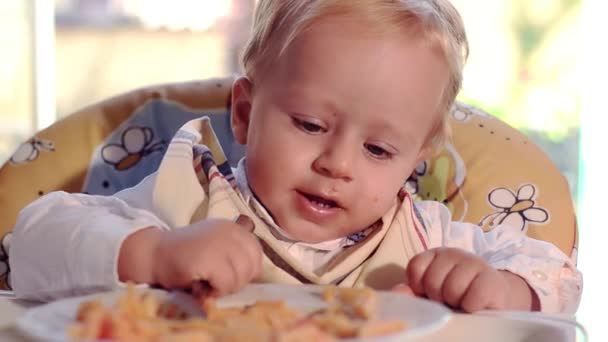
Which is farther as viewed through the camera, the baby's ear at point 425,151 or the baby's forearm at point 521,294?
the baby's ear at point 425,151

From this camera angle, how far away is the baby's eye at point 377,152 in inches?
A: 38.5

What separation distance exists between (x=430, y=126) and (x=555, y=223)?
31cm

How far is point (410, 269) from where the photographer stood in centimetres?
85

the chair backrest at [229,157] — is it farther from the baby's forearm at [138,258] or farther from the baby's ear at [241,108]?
the baby's forearm at [138,258]

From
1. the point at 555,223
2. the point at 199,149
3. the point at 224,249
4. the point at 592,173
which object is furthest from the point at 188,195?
the point at 592,173

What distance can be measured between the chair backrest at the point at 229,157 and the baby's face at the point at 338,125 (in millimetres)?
294

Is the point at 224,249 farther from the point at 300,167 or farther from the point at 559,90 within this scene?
the point at 559,90

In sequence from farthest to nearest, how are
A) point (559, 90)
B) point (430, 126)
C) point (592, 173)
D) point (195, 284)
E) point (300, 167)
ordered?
point (559, 90), point (592, 173), point (430, 126), point (300, 167), point (195, 284)

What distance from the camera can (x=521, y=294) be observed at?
91 centimetres

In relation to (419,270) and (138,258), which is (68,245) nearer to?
(138,258)

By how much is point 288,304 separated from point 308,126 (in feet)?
0.96

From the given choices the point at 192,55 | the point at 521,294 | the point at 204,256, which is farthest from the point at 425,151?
the point at 192,55

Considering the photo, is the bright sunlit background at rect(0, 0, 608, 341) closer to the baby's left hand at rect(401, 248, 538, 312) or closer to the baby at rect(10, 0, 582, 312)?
the baby at rect(10, 0, 582, 312)

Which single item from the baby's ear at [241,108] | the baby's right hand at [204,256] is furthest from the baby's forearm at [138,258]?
the baby's ear at [241,108]
